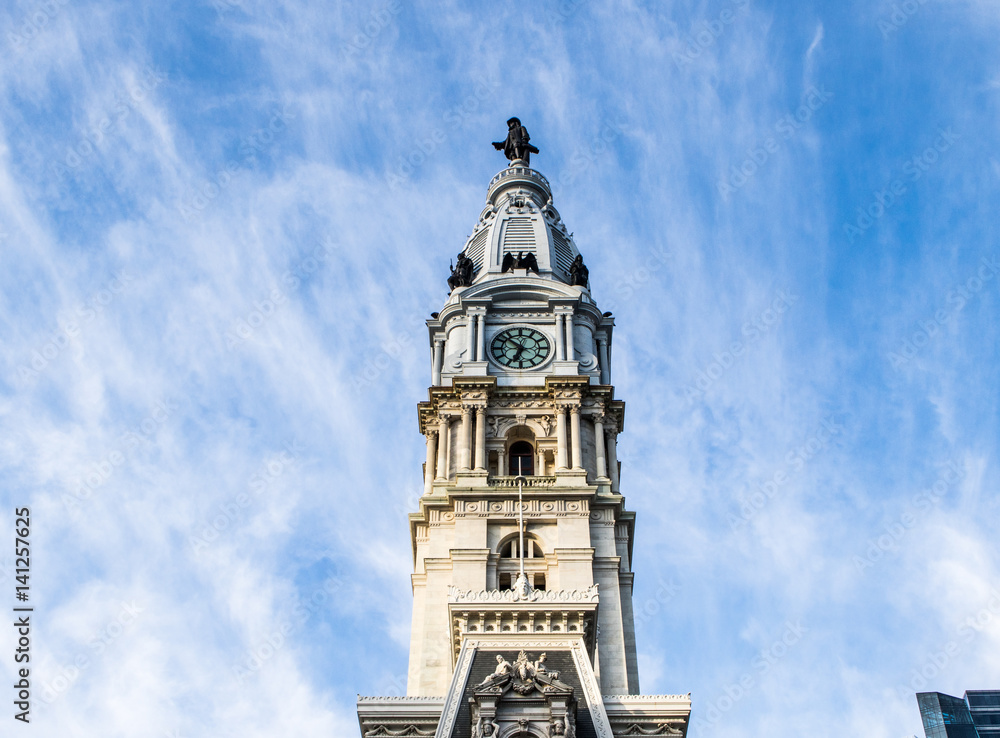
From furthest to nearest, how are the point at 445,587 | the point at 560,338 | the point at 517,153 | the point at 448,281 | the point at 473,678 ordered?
the point at 517,153 < the point at 448,281 < the point at 560,338 < the point at 445,587 < the point at 473,678

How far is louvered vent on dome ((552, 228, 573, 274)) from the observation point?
85062 millimetres

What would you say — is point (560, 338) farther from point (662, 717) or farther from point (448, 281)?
point (662, 717)

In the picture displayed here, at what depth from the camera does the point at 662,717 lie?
151 ft

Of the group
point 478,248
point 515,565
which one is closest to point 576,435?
point 515,565

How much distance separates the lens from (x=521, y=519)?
201 feet

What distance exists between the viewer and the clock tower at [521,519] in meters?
45.0

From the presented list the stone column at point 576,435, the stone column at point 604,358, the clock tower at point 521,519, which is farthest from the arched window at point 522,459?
the stone column at point 604,358

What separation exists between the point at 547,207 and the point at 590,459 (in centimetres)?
2642

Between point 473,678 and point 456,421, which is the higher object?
point 456,421

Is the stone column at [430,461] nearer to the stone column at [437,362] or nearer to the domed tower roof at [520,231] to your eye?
the stone column at [437,362]

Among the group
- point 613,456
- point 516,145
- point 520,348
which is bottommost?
point 613,456

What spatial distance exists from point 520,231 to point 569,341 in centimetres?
1304

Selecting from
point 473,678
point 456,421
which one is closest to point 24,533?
point 473,678

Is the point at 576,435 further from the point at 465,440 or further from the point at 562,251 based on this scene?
the point at 562,251
